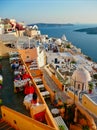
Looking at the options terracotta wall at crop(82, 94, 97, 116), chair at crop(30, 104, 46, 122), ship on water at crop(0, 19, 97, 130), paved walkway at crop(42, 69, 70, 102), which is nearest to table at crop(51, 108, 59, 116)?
ship on water at crop(0, 19, 97, 130)

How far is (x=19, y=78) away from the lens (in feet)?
56.1

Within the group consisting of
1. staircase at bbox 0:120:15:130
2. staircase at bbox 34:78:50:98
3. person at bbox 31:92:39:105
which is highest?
person at bbox 31:92:39:105

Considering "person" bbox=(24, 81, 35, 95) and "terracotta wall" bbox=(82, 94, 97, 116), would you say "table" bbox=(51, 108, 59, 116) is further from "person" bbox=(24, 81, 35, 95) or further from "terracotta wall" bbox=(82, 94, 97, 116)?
"terracotta wall" bbox=(82, 94, 97, 116)

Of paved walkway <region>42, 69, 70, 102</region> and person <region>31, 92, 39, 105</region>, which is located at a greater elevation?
person <region>31, 92, 39, 105</region>

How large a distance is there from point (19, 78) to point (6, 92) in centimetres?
190

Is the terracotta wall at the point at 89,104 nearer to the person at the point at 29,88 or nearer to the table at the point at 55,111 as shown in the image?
the table at the point at 55,111

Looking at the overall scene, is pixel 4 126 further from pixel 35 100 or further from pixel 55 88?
pixel 55 88

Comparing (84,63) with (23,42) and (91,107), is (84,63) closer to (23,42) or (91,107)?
(23,42)

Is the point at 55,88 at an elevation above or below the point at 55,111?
below

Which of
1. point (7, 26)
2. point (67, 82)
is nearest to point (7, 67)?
point (67, 82)

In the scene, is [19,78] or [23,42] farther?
[23,42]

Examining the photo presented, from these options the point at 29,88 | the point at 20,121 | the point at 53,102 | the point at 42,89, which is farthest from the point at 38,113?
the point at 42,89

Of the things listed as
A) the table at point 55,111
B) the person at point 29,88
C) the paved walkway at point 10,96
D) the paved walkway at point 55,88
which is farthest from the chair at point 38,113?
the paved walkway at point 55,88

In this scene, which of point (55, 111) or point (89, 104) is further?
point (89, 104)
